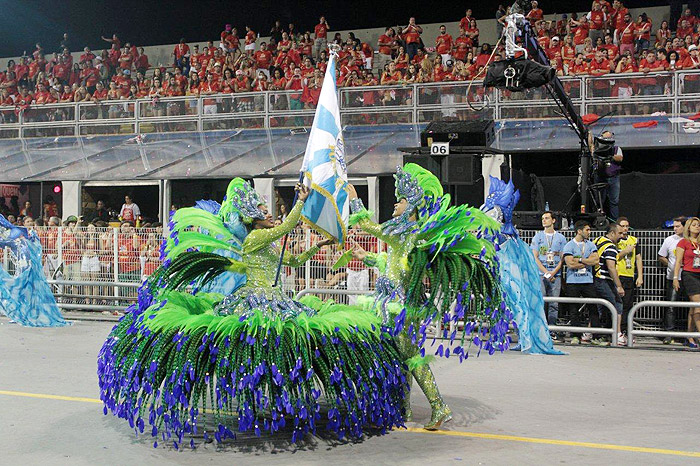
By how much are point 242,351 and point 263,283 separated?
69 centimetres

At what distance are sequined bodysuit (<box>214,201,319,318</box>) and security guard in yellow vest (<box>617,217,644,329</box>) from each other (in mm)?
6839

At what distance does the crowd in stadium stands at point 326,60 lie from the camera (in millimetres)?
18062

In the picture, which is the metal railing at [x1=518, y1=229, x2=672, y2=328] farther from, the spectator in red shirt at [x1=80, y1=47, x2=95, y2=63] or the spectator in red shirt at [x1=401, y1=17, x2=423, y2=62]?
the spectator in red shirt at [x1=80, y1=47, x2=95, y2=63]

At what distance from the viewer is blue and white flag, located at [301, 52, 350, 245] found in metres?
6.27

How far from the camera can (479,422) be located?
659 cm

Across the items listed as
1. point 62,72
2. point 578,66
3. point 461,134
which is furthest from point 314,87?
point 62,72

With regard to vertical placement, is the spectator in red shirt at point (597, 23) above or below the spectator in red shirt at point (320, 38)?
below

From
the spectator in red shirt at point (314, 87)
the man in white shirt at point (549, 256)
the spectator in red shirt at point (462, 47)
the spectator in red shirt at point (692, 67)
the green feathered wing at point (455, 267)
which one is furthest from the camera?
the spectator in red shirt at point (462, 47)

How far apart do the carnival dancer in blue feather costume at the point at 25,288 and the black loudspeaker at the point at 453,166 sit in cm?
590

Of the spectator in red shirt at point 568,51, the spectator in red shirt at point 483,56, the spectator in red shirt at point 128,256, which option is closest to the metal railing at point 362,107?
the spectator in red shirt at point 568,51

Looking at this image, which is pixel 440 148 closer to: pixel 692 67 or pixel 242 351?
pixel 692 67

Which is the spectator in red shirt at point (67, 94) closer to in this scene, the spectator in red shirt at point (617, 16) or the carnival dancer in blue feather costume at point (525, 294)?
the spectator in red shirt at point (617, 16)

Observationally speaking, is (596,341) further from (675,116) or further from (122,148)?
(122,148)

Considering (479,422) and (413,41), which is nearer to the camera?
(479,422)
